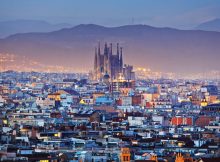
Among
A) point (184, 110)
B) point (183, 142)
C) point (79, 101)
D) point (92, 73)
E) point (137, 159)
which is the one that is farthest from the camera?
point (92, 73)

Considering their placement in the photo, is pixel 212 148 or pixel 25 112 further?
pixel 25 112

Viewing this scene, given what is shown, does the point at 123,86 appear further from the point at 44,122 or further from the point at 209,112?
the point at 44,122

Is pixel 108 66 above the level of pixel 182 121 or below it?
above

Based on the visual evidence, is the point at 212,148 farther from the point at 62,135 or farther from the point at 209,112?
the point at 209,112

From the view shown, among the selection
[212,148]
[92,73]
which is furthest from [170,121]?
[92,73]

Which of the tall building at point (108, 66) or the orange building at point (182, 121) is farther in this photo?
the tall building at point (108, 66)

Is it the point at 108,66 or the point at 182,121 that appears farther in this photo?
the point at 108,66

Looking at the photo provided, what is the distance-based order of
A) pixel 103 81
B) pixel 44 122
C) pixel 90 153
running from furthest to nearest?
pixel 103 81
pixel 44 122
pixel 90 153

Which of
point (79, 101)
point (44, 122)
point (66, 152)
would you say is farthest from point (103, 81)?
point (66, 152)

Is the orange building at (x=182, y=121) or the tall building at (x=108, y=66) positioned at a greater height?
the tall building at (x=108, y=66)

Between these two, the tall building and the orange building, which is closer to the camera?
the orange building
